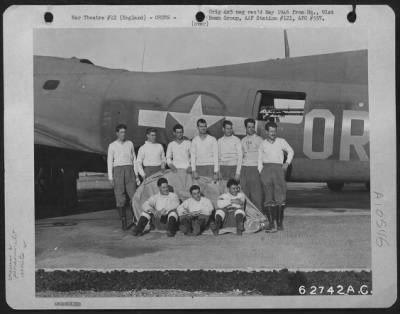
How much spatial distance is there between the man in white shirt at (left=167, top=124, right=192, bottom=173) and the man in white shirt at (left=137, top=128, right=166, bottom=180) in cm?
5

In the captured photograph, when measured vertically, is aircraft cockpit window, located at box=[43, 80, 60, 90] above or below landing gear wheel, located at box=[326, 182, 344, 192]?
above

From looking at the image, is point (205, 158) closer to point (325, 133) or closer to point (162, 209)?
point (162, 209)

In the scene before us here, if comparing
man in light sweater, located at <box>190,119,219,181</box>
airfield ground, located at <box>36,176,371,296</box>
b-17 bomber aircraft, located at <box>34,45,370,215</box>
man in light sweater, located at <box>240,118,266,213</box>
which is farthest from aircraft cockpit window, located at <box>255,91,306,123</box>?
airfield ground, located at <box>36,176,371,296</box>

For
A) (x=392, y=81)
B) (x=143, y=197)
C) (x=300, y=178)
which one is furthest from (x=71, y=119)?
(x=392, y=81)

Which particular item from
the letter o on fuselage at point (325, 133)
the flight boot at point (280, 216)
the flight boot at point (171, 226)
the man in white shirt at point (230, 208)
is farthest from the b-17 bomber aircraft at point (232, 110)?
the flight boot at point (171, 226)

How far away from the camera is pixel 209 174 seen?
3.26 metres

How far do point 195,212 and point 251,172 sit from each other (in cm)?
46

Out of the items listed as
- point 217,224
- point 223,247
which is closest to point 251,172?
point 217,224

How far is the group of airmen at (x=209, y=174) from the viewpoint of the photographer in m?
3.25

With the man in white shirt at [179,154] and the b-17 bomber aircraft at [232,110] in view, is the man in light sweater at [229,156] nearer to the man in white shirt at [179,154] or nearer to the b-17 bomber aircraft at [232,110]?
the b-17 bomber aircraft at [232,110]

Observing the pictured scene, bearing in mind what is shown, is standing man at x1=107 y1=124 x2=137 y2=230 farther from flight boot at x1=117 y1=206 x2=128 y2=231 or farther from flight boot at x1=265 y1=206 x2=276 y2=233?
flight boot at x1=265 y1=206 x2=276 y2=233

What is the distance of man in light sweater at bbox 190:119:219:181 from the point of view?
326 cm

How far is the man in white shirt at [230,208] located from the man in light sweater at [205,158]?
0.13m

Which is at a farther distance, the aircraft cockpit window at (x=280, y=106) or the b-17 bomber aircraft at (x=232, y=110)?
the aircraft cockpit window at (x=280, y=106)
